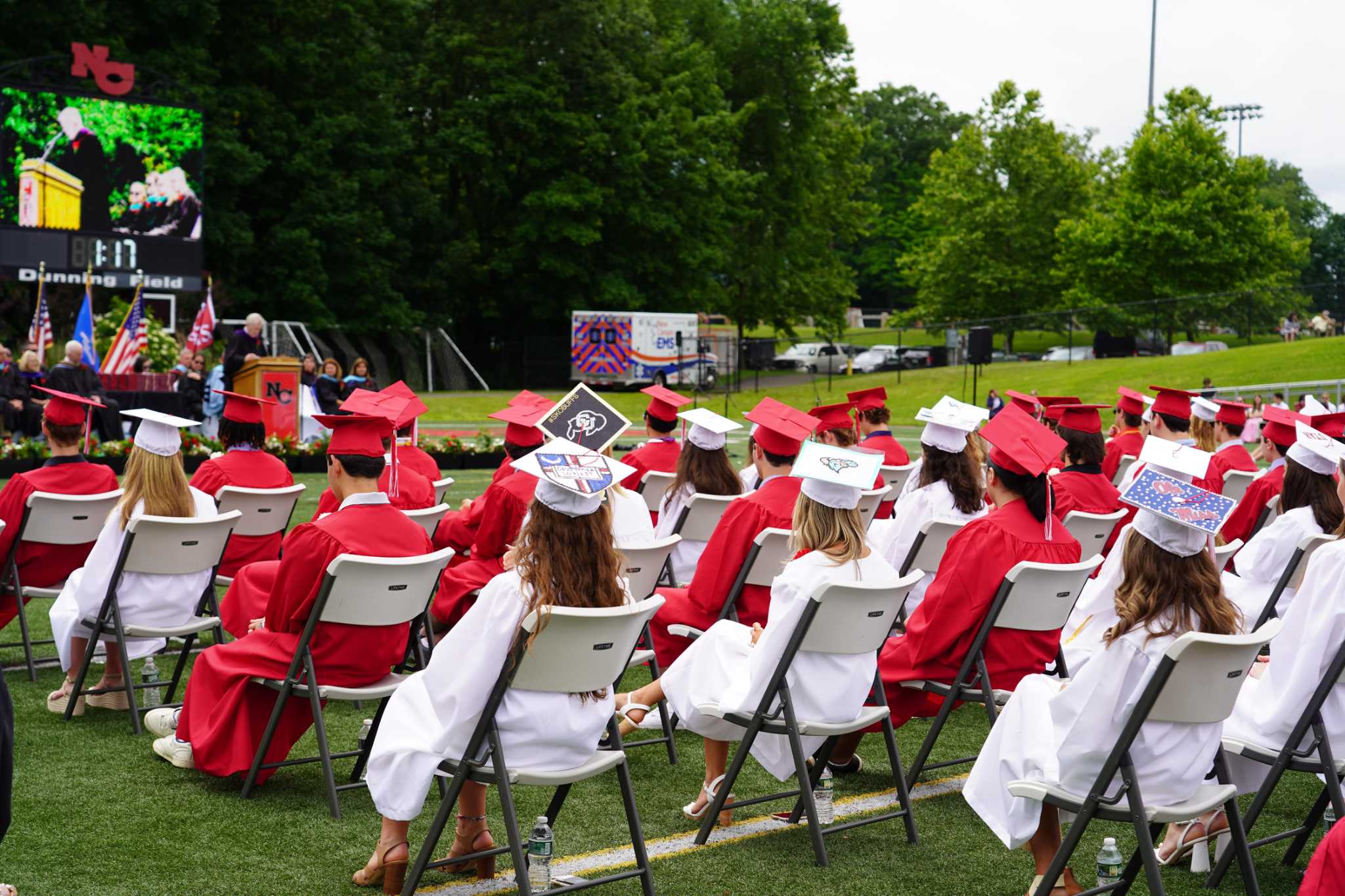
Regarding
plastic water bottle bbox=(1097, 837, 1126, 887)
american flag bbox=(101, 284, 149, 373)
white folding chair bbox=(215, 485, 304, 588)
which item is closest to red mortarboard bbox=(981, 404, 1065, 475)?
plastic water bottle bbox=(1097, 837, 1126, 887)

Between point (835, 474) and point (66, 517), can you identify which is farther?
point (66, 517)

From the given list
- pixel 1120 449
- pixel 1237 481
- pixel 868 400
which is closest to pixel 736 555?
pixel 868 400

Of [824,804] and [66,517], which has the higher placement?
[66,517]

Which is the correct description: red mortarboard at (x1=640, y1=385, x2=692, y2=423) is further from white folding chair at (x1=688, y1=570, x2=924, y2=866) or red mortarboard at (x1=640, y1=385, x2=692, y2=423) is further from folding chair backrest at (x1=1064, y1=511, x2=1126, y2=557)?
white folding chair at (x1=688, y1=570, x2=924, y2=866)

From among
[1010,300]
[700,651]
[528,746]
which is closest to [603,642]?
[528,746]

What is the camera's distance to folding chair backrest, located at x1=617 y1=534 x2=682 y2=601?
5867 millimetres

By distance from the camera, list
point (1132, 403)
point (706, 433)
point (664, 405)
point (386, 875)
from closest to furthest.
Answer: point (386, 875)
point (706, 433)
point (664, 405)
point (1132, 403)

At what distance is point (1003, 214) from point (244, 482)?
41247 mm

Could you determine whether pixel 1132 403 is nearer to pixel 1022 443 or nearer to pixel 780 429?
pixel 780 429

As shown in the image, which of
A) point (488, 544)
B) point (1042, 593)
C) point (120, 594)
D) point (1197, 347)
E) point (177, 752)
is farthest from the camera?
point (1197, 347)

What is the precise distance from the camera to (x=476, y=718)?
3.94m

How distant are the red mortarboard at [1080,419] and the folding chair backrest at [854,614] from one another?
3026mm

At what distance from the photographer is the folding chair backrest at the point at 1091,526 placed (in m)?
6.89

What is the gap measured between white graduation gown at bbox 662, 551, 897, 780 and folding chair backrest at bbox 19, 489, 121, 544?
123 inches
